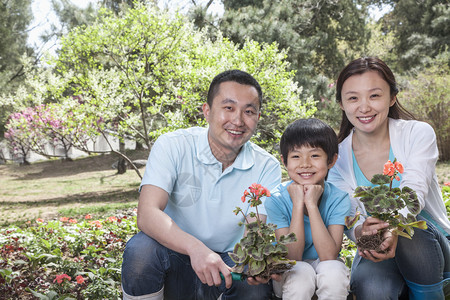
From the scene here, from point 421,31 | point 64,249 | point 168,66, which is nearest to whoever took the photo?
point 64,249

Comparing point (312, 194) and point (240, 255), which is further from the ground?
point (312, 194)

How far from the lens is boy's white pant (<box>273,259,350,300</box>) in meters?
1.58

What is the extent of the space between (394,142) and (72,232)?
3343mm

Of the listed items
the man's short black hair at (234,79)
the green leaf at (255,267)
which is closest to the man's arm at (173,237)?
the green leaf at (255,267)

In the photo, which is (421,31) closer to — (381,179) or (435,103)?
(435,103)

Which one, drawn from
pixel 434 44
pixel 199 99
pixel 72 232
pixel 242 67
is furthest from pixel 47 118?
pixel 434 44

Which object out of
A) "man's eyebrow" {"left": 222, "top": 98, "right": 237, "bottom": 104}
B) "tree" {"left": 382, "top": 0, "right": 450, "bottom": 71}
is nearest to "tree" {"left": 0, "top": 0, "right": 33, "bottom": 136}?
"man's eyebrow" {"left": 222, "top": 98, "right": 237, "bottom": 104}

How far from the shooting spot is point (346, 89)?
80.9 inches

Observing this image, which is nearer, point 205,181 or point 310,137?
point 310,137

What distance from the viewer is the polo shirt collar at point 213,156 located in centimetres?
217

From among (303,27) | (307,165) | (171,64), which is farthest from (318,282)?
(303,27)

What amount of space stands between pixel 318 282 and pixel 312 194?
369 mm

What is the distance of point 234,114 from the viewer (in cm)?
212

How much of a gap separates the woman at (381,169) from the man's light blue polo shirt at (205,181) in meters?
0.44
